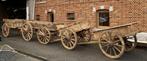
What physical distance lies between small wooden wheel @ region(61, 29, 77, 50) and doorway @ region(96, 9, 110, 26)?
383 cm

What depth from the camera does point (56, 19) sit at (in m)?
18.7

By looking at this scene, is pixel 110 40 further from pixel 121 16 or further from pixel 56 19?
pixel 56 19

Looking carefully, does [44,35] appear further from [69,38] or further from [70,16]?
[70,16]

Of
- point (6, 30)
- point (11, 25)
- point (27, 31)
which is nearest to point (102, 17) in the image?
point (27, 31)

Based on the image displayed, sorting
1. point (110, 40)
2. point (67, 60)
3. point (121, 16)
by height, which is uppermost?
point (121, 16)

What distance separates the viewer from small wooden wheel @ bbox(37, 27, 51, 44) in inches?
501

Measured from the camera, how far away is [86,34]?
12.4 metres

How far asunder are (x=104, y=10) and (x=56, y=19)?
5.14 m

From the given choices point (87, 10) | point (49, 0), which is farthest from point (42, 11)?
point (87, 10)

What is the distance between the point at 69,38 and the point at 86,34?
1.39 m

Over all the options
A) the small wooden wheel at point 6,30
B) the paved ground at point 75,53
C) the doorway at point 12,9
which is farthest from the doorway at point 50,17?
the doorway at point 12,9

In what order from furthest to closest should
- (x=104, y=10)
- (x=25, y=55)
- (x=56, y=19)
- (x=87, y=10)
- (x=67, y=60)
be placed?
(x=56, y=19) < (x=87, y=10) < (x=104, y=10) < (x=25, y=55) < (x=67, y=60)

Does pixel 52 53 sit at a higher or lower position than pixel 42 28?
Result: lower

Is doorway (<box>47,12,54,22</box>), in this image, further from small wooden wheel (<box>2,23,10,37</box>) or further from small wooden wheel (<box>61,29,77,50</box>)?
small wooden wheel (<box>61,29,77,50</box>)
